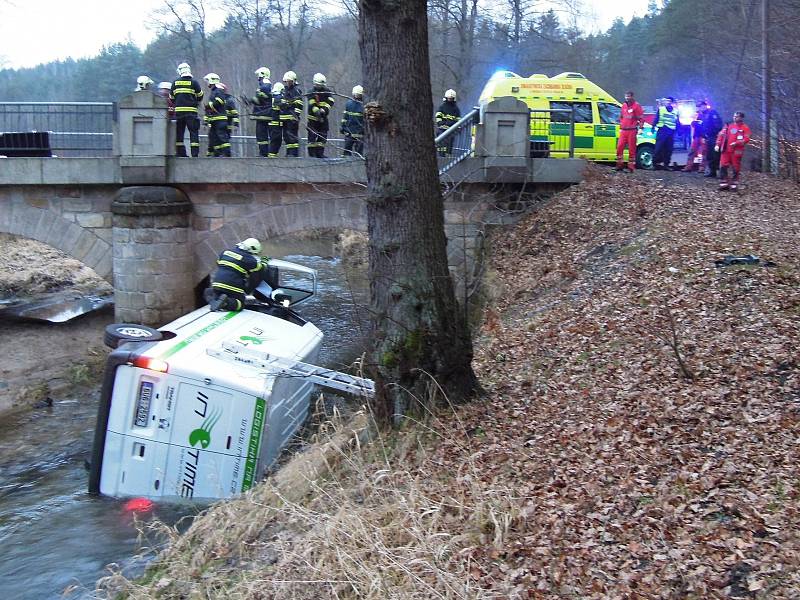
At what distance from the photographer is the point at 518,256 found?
13.6 m

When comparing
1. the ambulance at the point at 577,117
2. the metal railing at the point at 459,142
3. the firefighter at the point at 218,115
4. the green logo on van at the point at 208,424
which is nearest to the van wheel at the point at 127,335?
the green logo on van at the point at 208,424

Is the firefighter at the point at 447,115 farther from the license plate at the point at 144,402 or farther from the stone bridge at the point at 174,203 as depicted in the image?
the license plate at the point at 144,402

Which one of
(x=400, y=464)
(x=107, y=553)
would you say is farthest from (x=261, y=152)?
(x=400, y=464)

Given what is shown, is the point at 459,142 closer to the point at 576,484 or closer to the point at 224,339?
the point at 224,339

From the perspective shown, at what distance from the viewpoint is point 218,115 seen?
48.7 ft

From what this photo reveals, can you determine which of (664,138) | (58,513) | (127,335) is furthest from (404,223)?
(664,138)

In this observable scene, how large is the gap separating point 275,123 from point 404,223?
958cm

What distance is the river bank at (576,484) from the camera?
14.2 ft

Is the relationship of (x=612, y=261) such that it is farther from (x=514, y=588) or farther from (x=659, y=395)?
(x=514, y=588)

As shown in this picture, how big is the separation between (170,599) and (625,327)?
17.3ft

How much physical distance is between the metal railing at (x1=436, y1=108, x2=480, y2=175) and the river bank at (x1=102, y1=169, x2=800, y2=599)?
6.01m

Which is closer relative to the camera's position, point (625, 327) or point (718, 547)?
point (718, 547)

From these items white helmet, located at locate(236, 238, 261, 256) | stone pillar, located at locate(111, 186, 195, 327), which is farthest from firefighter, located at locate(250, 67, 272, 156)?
white helmet, located at locate(236, 238, 261, 256)

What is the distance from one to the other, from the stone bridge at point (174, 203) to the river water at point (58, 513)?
267 centimetres
